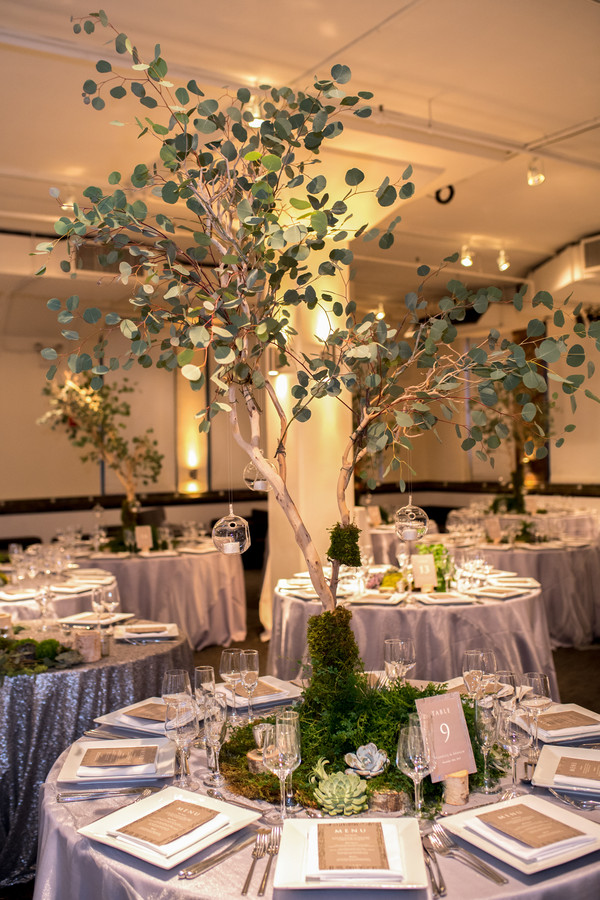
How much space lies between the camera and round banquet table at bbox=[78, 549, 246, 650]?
6449 mm

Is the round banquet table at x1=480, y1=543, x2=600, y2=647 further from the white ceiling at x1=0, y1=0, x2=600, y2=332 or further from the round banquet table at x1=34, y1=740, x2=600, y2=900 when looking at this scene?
the round banquet table at x1=34, y1=740, x2=600, y2=900

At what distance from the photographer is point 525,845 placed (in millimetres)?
1634

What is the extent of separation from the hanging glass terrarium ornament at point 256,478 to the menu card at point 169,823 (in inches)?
31.4

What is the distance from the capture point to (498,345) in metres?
1.92

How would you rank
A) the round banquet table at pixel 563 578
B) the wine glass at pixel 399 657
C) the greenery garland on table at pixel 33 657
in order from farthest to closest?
the round banquet table at pixel 563 578 → the greenery garland on table at pixel 33 657 → the wine glass at pixel 399 657

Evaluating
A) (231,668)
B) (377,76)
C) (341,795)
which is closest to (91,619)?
(231,668)

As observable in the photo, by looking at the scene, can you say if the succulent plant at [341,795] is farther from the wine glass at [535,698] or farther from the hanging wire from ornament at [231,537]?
the hanging wire from ornament at [231,537]

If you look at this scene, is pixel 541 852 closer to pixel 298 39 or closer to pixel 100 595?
pixel 100 595

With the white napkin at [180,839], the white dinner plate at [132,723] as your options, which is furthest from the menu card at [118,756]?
the white napkin at [180,839]

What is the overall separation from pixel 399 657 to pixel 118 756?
32.1 inches

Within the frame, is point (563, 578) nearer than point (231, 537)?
No

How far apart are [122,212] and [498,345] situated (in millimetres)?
882

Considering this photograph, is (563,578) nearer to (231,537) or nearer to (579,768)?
(579,768)

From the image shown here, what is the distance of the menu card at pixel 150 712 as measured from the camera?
2.41 metres
